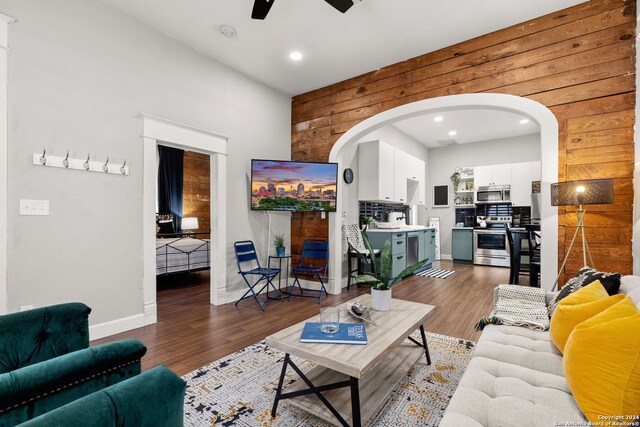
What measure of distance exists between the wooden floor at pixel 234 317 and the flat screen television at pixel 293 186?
54.4 inches

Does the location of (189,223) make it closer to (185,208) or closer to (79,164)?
(185,208)

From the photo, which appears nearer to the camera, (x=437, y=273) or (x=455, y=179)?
(x=437, y=273)

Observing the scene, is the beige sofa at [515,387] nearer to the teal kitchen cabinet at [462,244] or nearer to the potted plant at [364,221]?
the potted plant at [364,221]

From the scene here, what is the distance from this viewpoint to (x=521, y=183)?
6.92 metres

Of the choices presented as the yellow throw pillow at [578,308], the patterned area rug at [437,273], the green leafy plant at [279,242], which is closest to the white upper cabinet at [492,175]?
the patterned area rug at [437,273]

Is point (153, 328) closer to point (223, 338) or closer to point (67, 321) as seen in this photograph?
point (223, 338)

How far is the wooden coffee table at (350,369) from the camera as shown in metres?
1.51

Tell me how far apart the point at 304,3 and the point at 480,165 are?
6546 millimetres

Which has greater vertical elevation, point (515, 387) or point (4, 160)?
point (4, 160)

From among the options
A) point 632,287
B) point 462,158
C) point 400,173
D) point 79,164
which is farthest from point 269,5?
point 462,158

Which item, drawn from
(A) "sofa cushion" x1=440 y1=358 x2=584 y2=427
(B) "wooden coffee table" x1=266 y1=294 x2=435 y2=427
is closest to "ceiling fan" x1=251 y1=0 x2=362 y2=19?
(B) "wooden coffee table" x1=266 y1=294 x2=435 y2=427

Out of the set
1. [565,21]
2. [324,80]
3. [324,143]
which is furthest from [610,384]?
[324,80]

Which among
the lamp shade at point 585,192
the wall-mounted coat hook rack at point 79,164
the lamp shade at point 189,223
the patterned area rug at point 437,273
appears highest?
the wall-mounted coat hook rack at point 79,164

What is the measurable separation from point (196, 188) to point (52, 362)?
24.4ft
